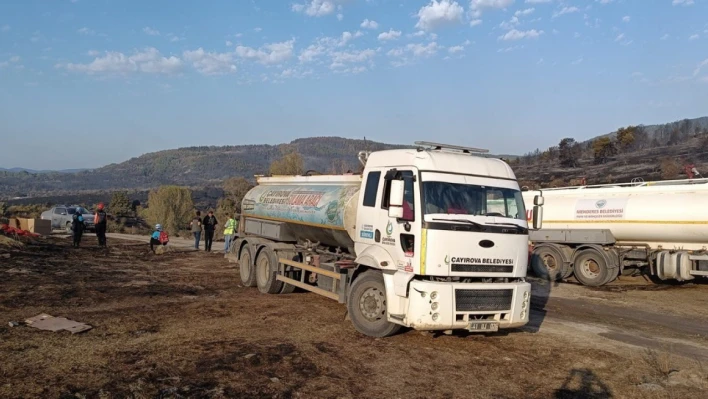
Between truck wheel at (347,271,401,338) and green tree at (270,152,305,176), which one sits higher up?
green tree at (270,152,305,176)

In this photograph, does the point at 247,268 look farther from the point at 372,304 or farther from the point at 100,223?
the point at 100,223

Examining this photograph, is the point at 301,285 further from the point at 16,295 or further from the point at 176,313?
the point at 16,295

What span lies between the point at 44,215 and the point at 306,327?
36.0 m

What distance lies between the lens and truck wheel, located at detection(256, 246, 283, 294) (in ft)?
42.8

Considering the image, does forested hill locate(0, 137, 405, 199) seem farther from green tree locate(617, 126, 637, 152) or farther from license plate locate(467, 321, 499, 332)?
license plate locate(467, 321, 499, 332)

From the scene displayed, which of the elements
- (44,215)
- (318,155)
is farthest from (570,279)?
(318,155)

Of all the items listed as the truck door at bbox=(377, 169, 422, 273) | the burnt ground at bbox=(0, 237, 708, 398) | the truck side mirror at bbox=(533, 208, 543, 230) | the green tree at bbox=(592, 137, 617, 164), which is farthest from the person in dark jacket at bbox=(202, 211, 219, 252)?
the green tree at bbox=(592, 137, 617, 164)

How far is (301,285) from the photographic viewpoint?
1203cm

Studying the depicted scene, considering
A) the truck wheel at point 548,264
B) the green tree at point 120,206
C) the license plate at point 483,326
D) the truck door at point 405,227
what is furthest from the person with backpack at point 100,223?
the green tree at point 120,206

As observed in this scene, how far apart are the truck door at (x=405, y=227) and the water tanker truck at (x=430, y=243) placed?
2 cm

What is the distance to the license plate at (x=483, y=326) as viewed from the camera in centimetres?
841

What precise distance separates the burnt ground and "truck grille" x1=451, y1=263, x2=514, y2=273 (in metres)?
1.24

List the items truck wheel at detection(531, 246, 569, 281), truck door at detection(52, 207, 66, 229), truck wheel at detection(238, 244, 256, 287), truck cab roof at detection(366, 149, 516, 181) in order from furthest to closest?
1. truck door at detection(52, 207, 66, 229)
2. truck wheel at detection(531, 246, 569, 281)
3. truck wheel at detection(238, 244, 256, 287)
4. truck cab roof at detection(366, 149, 516, 181)

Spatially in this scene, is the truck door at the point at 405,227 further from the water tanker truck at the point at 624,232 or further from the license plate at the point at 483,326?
the water tanker truck at the point at 624,232
